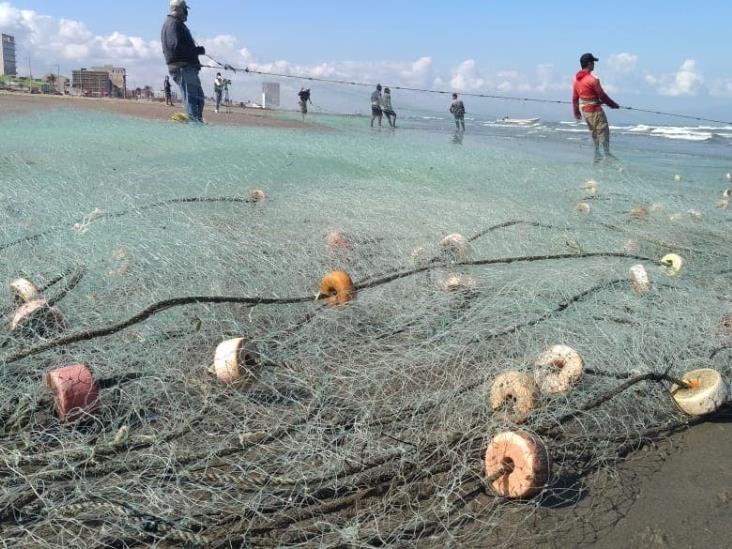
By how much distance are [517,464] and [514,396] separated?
329 mm

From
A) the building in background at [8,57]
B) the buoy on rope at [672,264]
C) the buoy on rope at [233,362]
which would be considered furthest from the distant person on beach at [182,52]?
the building in background at [8,57]

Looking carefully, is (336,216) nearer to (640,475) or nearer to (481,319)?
(481,319)

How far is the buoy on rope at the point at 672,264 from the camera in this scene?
347 centimetres

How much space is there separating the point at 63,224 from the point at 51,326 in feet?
3.55

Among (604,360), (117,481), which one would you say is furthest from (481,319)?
(117,481)

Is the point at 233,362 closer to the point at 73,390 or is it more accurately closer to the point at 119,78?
the point at 73,390

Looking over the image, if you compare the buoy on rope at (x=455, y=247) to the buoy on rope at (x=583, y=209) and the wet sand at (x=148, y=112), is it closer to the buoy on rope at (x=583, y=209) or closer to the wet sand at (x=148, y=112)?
the buoy on rope at (x=583, y=209)

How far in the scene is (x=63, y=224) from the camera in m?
3.30

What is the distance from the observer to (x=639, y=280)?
315 cm

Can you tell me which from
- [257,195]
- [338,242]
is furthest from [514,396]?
[257,195]

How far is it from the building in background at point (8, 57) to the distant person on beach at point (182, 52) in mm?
60685

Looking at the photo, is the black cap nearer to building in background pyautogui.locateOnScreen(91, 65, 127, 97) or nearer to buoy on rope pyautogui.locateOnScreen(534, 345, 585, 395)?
buoy on rope pyautogui.locateOnScreen(534, 345, 585, 395)

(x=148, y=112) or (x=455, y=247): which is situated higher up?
(x=148, y=112)

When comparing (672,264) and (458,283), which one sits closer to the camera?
(458,283)
